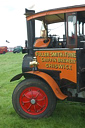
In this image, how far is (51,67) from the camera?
→ 403cm

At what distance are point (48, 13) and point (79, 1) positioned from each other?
65 centimetres

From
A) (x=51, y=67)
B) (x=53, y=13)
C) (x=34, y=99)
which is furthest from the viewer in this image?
(x=51, y=67)

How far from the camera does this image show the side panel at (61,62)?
3.76 m

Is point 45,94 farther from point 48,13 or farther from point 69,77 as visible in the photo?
point 48,13

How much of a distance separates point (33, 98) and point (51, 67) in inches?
29.6

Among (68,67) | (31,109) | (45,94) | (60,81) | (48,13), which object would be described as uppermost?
(48,13)

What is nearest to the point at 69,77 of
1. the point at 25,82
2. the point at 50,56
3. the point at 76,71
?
the point at 76,71

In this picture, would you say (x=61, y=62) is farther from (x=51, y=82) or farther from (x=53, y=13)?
(x=53, y=13)

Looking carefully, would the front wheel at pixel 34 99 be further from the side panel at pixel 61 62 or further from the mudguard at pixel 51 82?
the side panel at pixel 61 62

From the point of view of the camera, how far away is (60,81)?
156 inches

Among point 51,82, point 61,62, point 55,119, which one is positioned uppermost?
point 61,62

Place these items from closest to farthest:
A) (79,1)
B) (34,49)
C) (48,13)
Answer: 1. (79,1)
2. (48,13)
3. (34,49)

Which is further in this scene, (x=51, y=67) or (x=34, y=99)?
(x=51, y=67)

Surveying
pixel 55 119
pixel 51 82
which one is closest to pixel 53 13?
pixel 51 82
